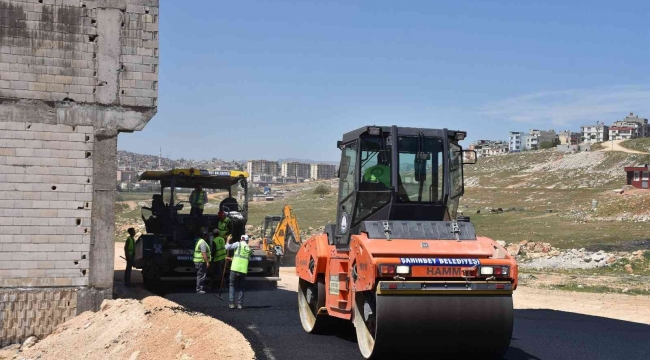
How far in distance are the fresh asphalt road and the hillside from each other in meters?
19.0

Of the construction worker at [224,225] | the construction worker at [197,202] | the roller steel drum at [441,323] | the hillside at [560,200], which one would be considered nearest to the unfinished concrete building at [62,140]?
the construction worker at [224,225]

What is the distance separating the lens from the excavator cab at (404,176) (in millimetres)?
10766

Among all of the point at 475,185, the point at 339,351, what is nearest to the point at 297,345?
the point at 339,351

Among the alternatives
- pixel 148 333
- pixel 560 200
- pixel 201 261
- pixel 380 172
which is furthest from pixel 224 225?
pixel 560 200

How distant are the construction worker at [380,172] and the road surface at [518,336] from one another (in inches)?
92.8

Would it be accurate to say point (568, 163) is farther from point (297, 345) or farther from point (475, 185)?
point (297, 345)

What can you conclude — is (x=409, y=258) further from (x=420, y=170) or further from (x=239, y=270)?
(x=239, y=270)

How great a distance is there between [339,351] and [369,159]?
2.67 meters

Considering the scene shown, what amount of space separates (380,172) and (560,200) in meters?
54.6

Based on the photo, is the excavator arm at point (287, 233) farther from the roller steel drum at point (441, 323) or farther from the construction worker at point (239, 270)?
the roller steel drum at point (441, 323)

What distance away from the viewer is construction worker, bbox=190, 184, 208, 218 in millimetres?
20172

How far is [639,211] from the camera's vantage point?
4491 centimetres

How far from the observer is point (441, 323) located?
9312mm

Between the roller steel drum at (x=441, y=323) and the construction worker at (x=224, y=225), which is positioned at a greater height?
the construction worker at (x=224, y=225)
